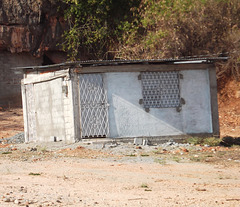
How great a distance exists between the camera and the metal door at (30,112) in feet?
50.4

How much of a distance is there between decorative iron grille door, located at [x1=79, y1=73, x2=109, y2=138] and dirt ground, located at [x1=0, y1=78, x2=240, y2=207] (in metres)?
0.49

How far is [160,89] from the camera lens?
13.8 meters

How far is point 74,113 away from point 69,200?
23.9 ft

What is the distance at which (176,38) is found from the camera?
2212 centimetres

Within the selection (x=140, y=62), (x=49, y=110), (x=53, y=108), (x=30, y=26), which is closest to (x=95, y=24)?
(x=30, y=26)

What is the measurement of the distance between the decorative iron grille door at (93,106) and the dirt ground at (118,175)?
0.49 meters

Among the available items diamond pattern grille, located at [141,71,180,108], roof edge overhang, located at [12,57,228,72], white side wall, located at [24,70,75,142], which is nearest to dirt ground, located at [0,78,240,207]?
white side wall, located at [24,70,75,142]

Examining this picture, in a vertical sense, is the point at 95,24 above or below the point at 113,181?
above

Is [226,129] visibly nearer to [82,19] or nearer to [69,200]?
[82,19]

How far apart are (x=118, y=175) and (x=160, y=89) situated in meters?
5.66

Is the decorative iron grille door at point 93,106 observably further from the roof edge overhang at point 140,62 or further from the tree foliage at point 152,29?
the tree foliage at point 152,29

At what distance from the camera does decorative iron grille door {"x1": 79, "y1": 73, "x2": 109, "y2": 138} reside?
1324cm

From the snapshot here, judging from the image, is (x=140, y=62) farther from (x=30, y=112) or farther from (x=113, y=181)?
A: (x=113, y=181)

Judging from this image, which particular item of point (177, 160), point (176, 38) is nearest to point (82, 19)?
point (176, 38)
